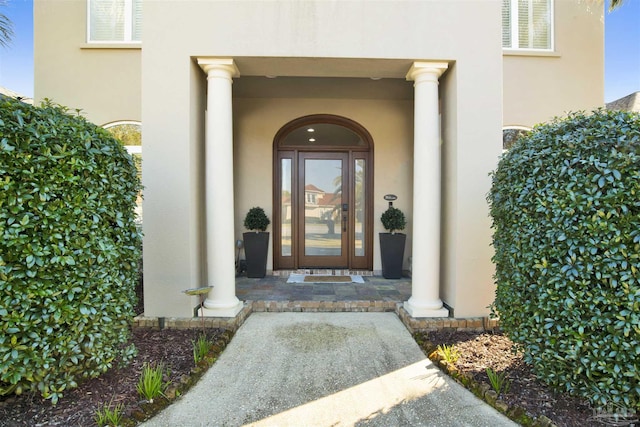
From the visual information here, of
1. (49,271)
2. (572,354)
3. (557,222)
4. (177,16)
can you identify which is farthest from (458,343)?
(177,16)

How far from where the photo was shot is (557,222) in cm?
215

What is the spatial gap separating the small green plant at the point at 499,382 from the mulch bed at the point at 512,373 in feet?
0.13

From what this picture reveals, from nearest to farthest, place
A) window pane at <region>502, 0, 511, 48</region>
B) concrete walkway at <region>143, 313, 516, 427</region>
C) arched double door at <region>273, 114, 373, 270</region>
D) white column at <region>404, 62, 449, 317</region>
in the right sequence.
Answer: concrete walkway at <region>143, 313, 516, 427</region>, white column at <region>404, 62, 449, 317</region>, window pane at <region>502, 0, 511, 48</region>, arched double door at <region>273, 114, 373, 270</region>

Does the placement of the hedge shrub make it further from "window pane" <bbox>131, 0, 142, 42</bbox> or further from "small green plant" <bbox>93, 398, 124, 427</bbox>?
"window pane" <bbox>131, 0, 142, 42</bbox>

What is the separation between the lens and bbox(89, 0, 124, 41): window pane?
538cm

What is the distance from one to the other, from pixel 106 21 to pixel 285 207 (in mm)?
4450

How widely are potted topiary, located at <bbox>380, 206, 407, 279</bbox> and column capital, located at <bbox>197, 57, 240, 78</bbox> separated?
3.36 metres

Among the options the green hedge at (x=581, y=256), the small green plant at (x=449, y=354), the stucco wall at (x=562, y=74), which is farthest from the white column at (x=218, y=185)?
the stucco wall at (x=562, y=74)

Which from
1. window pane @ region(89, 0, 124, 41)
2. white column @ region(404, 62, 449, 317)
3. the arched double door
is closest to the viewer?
white column @ region(404, 62, 449, 317)

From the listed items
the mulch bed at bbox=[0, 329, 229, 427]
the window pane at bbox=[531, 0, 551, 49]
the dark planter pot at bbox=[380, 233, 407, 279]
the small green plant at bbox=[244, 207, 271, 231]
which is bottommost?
the mulch bed at bbox=[0, 329, 229, 427]

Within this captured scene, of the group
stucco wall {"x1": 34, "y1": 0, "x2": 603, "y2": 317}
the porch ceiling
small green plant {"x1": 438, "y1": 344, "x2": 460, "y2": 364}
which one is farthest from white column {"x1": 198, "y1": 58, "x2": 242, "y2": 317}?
small green plant {"x1": 438, "y1": 344, "x2": 460, "y2": 364}

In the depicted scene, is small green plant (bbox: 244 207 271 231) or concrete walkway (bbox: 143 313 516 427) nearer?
concrete walkway (bbox: 143 313 516 427)

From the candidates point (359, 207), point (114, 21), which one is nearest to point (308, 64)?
point (359, 207)

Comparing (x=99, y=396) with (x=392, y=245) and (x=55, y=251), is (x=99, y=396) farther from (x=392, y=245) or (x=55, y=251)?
(x=392, y=245)
